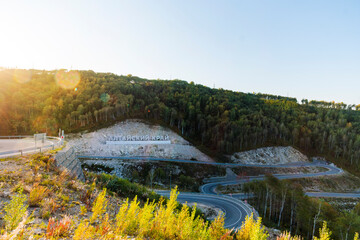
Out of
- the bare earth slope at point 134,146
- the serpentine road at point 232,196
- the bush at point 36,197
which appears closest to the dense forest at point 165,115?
the bare earth slope at point 134,146

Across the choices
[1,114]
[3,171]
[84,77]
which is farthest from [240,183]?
[84,77]

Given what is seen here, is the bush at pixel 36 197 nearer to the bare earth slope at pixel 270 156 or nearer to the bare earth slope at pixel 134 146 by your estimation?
the bare earth slope at pixel 134 146

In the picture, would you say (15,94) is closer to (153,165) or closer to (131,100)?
(131,100)

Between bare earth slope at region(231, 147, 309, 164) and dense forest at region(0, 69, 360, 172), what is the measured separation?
449 cm

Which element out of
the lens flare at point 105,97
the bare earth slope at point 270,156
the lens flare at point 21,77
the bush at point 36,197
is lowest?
the bare earth slope at point 270,156

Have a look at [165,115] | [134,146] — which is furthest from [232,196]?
[165,115]

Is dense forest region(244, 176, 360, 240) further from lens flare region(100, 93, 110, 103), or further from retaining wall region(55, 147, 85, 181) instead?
lens flare region(100, 93, 110, 103)

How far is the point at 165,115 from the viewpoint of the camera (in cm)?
9588

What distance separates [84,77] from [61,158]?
108025mm

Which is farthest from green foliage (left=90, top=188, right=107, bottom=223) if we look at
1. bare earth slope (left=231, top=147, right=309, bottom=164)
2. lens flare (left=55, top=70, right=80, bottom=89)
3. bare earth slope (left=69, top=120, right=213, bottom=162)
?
lens flare (left=55, top=70, right=80, bottom=89)

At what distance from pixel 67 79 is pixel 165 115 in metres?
62.6

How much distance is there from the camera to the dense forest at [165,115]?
7862 cm

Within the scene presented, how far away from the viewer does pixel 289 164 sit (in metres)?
88.5

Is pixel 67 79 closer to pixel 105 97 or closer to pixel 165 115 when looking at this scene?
pixel 105 97
